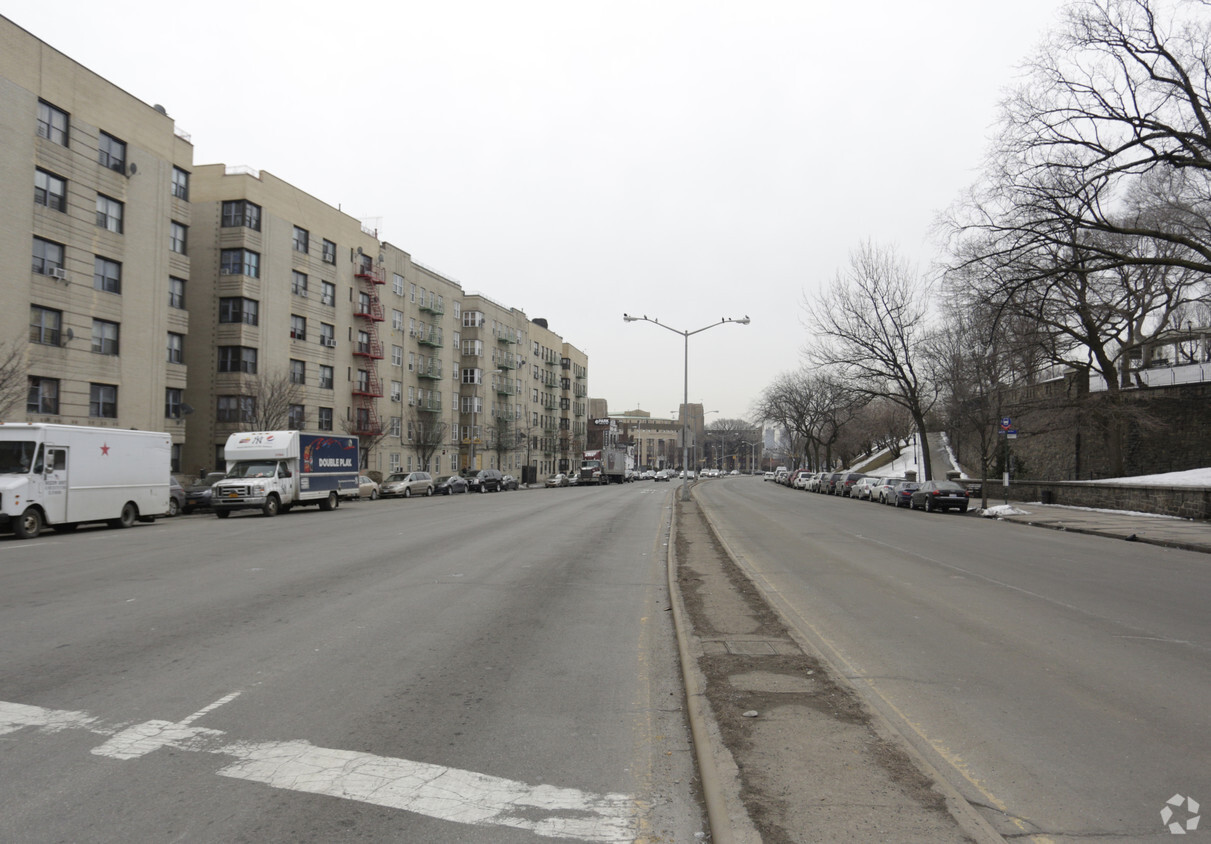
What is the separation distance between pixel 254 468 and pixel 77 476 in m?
7.40

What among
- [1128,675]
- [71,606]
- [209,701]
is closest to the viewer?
[209,701]

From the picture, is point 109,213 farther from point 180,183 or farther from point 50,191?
point 180,183

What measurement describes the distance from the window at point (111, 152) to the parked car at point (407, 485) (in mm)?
19957

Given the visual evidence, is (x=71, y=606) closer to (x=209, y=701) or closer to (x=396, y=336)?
(x=209, y=701)

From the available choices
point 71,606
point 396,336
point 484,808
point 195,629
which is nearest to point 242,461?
point 71,606

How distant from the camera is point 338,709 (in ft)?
18.0

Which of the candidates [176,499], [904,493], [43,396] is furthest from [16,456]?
[904,493]

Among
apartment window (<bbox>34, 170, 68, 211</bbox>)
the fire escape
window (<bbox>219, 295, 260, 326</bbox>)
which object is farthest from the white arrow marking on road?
the fire escape

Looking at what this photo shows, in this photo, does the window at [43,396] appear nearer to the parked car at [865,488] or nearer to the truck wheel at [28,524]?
the truck wheel at [28,524]

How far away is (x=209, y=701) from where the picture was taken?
5.60m

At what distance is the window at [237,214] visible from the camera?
43344 millimetres

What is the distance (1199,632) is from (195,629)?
34.9ft

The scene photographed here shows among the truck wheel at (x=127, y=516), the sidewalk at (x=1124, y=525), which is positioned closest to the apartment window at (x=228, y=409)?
the truck wheel at (x=127, y=516)

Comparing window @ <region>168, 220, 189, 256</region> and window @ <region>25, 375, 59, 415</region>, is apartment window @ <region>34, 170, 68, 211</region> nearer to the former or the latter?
window @ <region>168, 220, 189, 256</region>
